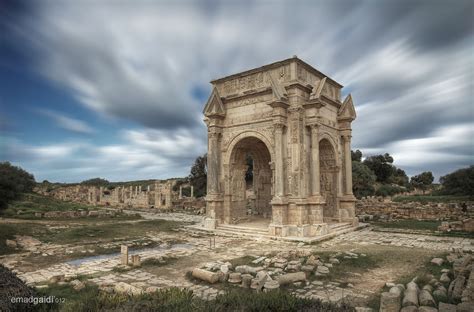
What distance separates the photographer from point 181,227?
16.4 meters

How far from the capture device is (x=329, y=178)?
651 inches

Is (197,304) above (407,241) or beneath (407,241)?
above

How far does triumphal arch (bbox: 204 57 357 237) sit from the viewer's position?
13.2 metres

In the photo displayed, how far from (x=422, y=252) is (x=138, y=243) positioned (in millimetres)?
9791

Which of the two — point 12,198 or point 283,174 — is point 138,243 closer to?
point 283,174

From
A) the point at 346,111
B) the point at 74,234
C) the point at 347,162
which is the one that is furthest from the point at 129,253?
the point at 346,111

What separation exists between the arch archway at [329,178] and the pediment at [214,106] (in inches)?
219

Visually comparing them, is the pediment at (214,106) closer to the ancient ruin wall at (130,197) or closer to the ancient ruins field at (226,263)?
the ancient ruins field at (226,263)

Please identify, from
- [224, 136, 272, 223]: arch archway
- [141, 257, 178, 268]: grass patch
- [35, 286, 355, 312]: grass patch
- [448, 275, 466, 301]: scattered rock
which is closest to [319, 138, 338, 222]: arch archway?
[224, 136, 272, 223]: arch archway

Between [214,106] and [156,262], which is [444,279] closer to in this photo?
[156,262]

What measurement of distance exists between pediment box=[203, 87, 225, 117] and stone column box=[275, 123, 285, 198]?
3568 mm

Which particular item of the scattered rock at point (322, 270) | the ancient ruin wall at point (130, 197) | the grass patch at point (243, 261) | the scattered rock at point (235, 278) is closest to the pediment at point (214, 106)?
the grass patch at point (243, 261)

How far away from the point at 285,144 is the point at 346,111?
5.03m

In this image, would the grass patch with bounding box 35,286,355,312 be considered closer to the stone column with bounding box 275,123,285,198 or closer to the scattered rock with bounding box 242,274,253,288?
the scattered rock with bounding box 242,274,253,288
